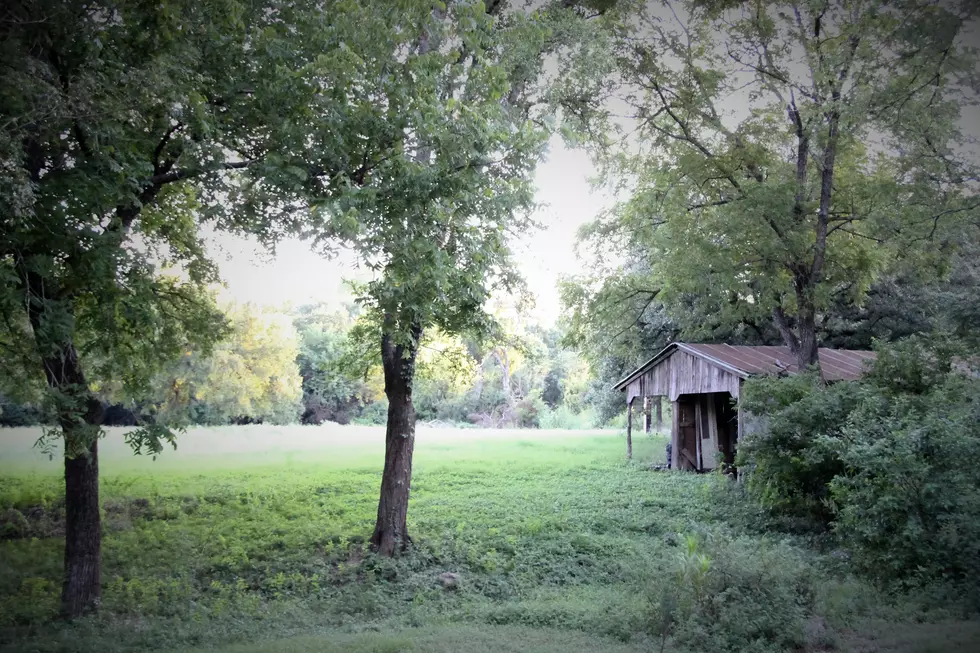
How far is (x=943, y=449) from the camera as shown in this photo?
8.15 m

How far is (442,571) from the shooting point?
439 inches

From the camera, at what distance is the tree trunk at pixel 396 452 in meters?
12.0

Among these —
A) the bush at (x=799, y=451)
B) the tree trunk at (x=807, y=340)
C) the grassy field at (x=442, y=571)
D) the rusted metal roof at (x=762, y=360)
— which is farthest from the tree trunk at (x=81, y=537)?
the rusted metal roof at (x=762, y=360)

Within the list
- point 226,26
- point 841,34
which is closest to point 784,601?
point 226,26

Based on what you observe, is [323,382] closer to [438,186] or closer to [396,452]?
[396,452]

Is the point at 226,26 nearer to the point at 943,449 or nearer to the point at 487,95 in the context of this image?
the point at 487,95

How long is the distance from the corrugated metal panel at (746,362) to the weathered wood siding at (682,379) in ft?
0.12

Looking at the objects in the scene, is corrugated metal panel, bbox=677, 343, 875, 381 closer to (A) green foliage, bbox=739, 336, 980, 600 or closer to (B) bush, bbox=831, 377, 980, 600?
(A) green foliage, bbox=739, 336, 980, 600

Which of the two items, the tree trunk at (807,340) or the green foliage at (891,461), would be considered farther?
the tree trunk at (807,340)

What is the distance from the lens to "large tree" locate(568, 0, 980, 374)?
14914 mm

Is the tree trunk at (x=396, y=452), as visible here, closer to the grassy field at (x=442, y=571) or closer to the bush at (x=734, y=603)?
the grassy field at (x=442, y=571)

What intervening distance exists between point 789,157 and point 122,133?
17.8 metres

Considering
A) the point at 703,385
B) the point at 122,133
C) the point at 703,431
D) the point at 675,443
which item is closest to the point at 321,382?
the point at 675,443

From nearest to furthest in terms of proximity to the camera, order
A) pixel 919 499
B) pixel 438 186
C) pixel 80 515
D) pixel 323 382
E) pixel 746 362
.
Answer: pixel 919 499
pixel 438 186
pixel 80 515
pixel 746 362
pixel 323 382
